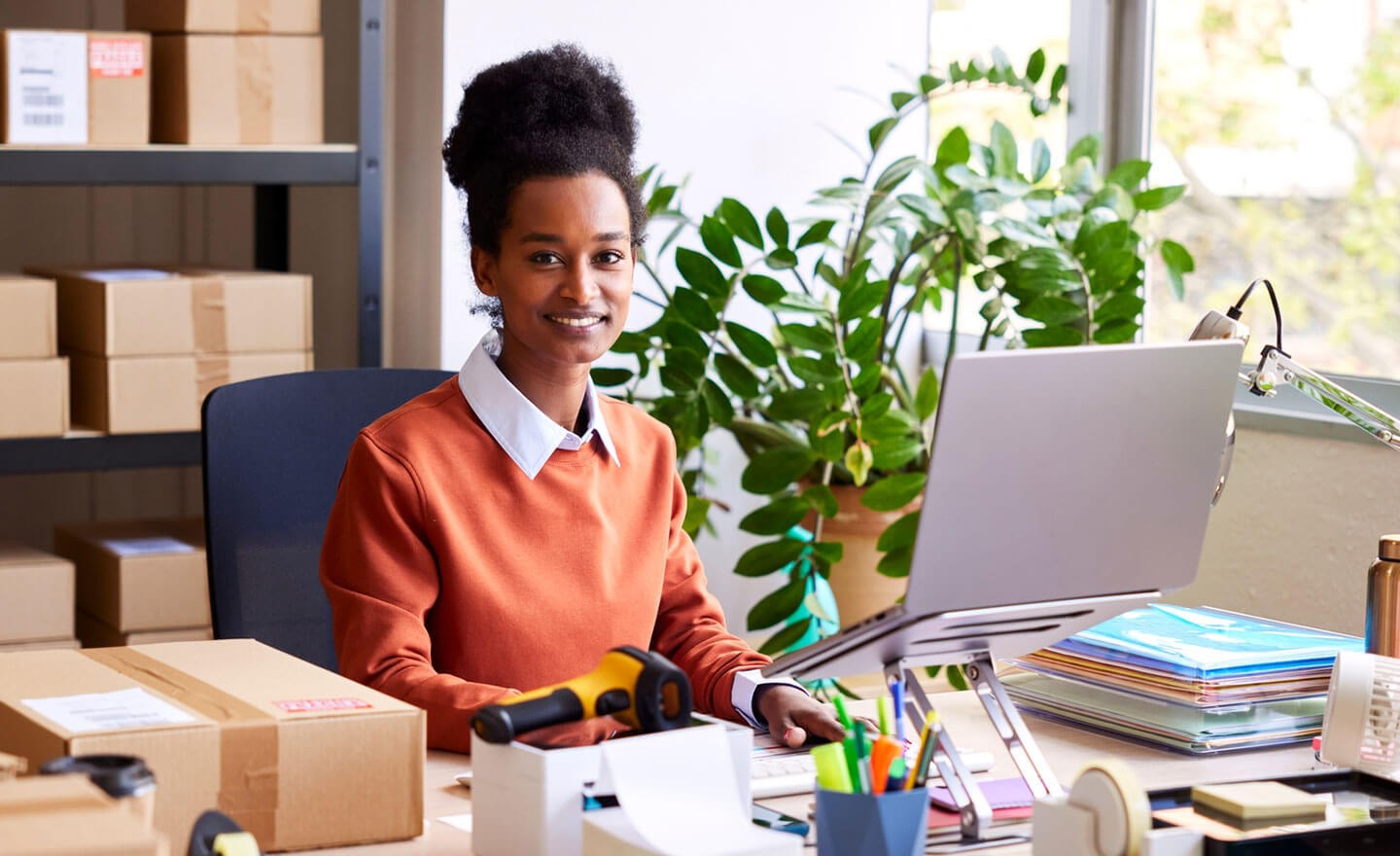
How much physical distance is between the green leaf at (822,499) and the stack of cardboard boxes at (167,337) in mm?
813

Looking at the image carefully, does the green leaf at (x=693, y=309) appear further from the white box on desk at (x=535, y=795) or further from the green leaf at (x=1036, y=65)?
the white box on desk at (x=535, y=795)

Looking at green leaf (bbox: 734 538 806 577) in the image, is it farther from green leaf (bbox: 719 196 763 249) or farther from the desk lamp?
the desk lamp

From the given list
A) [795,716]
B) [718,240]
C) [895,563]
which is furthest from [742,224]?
[795,716]

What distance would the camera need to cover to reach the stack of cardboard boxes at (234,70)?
2.52 metres

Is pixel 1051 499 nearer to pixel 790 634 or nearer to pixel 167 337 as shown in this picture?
pixel 790 634

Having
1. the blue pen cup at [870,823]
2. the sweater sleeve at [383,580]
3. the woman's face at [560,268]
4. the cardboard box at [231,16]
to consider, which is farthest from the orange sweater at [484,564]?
the cardboard box at [231,16]

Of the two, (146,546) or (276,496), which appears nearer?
(276,496)

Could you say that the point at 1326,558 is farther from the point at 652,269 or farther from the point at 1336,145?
the point at 652,269

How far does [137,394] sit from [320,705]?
146cm

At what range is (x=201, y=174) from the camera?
257 centimetres

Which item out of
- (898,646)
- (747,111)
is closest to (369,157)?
(747,111)

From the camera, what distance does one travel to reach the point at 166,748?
1.09m

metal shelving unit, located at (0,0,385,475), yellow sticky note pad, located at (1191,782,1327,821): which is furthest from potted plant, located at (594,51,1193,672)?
yellow sticky note pad, located at (1191,782,1327,821)

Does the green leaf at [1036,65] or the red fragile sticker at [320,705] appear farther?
the green leaf at [1036,65]
